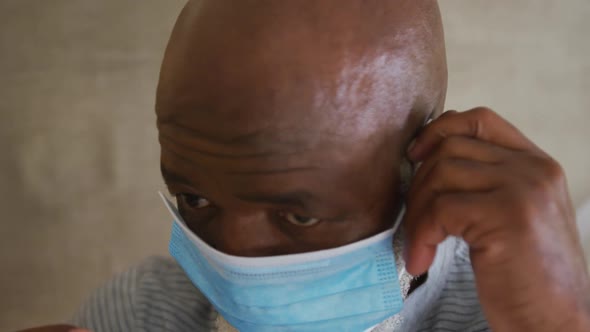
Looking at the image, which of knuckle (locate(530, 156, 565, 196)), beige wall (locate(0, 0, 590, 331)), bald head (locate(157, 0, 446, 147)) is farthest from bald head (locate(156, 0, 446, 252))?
beige wall (locate(0, 0, 590, 331))

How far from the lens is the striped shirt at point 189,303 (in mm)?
938

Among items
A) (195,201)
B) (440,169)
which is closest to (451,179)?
(440,169)

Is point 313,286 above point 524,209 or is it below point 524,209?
below

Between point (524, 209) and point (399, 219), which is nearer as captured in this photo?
point (524, 209)

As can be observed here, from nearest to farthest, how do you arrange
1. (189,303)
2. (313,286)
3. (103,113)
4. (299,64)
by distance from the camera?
(299,64) < (313,286) < (189,303) < (103,113)

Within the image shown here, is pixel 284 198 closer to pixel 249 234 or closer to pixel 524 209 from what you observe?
pixel 249 234

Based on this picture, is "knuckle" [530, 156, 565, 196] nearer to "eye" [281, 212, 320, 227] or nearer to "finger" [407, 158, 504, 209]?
"finger" [407, 158, 504, 209]

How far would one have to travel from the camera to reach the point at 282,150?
69 cm

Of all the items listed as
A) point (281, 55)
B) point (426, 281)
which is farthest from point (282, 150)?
point (426, 281)

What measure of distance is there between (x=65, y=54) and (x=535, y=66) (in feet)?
4.15

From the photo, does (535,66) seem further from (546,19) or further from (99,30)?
(99,30)

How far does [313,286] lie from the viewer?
0.79 metres

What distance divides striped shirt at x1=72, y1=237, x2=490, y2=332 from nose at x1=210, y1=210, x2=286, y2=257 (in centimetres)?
23

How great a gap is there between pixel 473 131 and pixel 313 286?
28 cm
